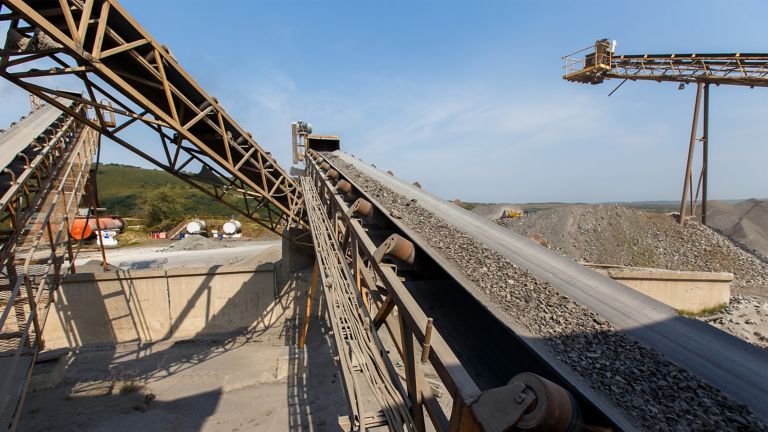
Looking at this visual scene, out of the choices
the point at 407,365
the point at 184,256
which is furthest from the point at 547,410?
the point at 184,256

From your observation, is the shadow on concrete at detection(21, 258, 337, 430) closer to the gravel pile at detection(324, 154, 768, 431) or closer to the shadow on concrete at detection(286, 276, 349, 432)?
the shadow on concrete at detection(286, 276, 349, 432)

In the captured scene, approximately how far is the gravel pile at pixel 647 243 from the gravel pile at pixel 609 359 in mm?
13065

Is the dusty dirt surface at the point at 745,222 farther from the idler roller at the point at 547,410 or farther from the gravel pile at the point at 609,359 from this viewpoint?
the idler roller at the point at 547,410

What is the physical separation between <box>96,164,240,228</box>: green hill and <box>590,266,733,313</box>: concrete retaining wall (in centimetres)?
3553

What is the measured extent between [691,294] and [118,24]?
15734 mm

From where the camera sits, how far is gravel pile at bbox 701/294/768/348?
943 cm

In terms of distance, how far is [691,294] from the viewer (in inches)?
415

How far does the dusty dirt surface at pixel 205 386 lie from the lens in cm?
671

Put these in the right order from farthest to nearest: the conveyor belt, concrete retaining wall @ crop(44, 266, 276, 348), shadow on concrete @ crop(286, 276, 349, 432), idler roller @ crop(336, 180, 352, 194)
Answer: concrete retaining wall @ crop(44, 266, 276, 348) < shadow on concrete @ crop(286, 276, 349, 432) < idler roller @ crop(336, 180, 352, 194) < the conveyor belt

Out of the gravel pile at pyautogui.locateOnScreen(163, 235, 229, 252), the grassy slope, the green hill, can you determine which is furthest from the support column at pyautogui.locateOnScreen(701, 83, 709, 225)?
the grassy slope

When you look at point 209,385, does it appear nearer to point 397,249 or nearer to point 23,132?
point 23,132

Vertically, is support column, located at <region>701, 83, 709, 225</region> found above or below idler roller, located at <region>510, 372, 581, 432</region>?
above

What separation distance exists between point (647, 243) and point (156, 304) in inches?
730

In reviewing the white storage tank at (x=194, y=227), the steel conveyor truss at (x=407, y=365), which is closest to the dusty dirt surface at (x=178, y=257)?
the white storage tank at (x=194, y=227)
